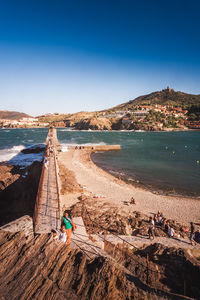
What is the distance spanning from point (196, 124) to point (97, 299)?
474ft

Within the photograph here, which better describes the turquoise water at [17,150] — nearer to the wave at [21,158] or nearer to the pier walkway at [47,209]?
the wave at [21,158]

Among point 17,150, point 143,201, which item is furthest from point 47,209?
point 17,150

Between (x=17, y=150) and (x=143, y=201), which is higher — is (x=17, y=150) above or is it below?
above

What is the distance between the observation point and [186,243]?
7762mm

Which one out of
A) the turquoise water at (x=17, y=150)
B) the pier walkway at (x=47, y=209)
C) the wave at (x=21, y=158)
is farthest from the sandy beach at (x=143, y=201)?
the turquoise water at (x=17, y=150)

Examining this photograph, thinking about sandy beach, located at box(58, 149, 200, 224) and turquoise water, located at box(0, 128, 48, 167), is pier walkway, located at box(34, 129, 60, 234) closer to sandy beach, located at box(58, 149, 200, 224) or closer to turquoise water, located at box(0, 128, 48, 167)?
sandy beach, located at box(58, 149, 200, 224)

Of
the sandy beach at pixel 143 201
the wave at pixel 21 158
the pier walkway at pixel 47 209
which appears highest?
the pier walkway at pixel 47 209

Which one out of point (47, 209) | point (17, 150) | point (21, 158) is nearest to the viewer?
point (47, 209)

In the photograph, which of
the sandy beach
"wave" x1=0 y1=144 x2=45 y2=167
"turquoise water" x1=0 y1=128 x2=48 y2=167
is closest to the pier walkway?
the sandy beach

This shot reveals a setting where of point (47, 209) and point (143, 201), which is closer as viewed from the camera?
point (47, 209)

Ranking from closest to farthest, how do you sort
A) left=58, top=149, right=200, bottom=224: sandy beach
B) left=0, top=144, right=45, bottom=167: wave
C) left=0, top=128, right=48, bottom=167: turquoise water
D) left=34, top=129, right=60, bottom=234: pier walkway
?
left=34, top=129, right=60, bottom=234: pier walkway < left=58, top=149, right=200, bottom=224: sandy beach < left=0, top=144, right=45, bottom=167: wave < left=0, top=128, right=48, bottom=167: turquoise water

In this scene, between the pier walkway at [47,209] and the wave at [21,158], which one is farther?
the wave at [21,158]

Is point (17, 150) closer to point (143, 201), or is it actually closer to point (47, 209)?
point (47, 209)

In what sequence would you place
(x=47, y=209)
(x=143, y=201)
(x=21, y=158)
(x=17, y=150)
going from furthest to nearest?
(x=17, y=150)
(x=21, y=158)
(x=143, y=201)
(x=47, y=209)
